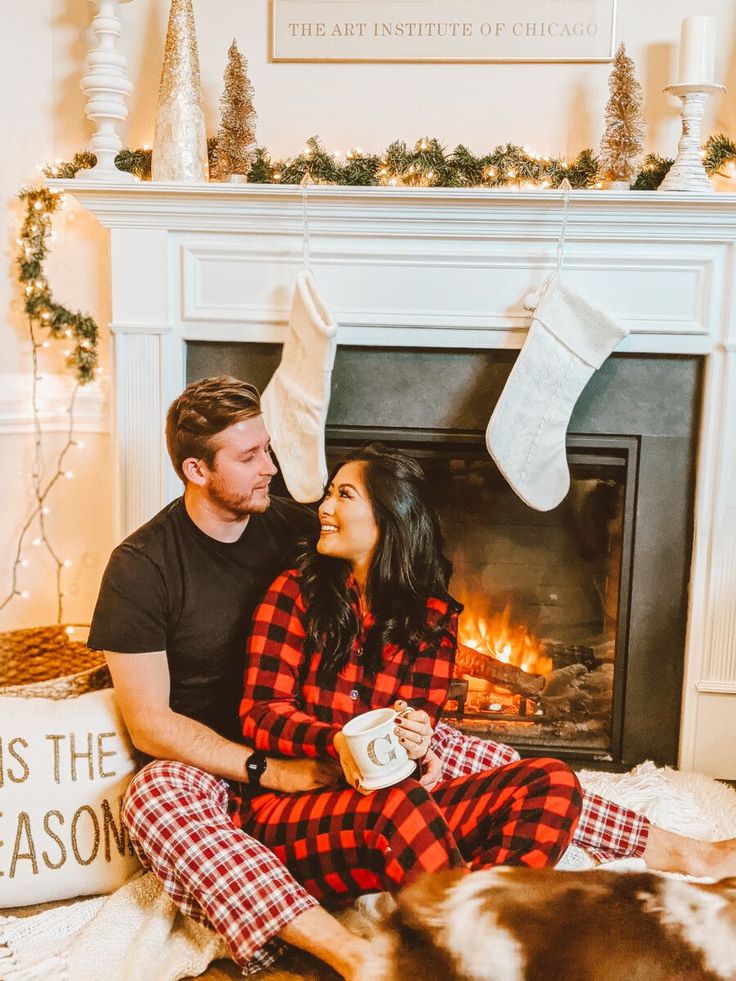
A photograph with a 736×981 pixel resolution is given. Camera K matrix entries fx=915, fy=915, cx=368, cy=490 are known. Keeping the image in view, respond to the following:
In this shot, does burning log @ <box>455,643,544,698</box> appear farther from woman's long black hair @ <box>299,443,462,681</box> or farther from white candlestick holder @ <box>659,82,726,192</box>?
white candlestick holder @ <box>659,82,726,192</box>

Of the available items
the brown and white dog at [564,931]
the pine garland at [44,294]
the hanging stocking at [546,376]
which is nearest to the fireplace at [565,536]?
the hanging stocking at [546,376]

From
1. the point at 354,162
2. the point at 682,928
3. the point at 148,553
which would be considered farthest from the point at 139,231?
the point at 682,928

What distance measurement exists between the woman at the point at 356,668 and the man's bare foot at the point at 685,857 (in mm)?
353

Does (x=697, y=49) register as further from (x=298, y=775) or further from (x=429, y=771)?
(x=298, y=775)

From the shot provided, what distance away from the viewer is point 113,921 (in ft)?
5.19

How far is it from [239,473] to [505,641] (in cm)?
105

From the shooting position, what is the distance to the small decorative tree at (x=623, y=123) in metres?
2.07

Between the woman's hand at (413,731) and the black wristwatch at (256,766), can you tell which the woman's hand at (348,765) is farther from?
the black wristwatch at (256,766)

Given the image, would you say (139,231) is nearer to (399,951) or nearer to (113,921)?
(113,921)

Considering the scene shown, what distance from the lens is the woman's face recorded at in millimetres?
1650

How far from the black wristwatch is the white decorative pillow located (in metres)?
0.27

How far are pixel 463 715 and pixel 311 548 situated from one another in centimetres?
89

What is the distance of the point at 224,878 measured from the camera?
4.70 ft

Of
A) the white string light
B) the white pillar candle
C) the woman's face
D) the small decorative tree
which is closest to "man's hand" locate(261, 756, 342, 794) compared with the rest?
the woman's face
